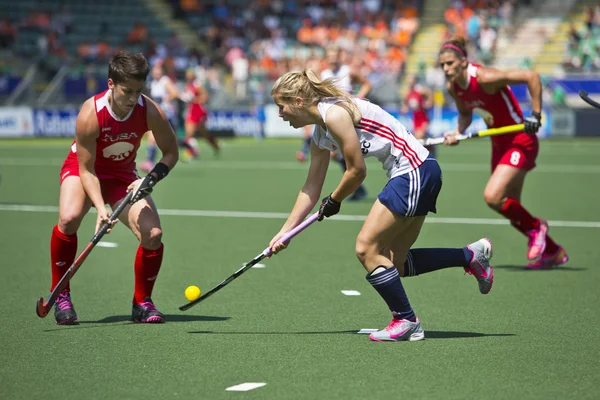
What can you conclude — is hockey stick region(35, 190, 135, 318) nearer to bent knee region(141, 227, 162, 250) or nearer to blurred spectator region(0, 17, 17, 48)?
bent knee region(141, 227, 162, 250)

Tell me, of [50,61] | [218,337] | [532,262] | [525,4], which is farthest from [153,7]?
[218,337]

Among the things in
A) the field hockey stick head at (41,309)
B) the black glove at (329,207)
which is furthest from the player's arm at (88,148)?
the black glove at (329,207)

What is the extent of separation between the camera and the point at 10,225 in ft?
35.7

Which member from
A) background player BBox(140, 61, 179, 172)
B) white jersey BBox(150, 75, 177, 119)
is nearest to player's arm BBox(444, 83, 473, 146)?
background player BBox(140, 61, 179, 172)

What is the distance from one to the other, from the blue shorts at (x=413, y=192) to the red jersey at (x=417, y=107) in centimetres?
1500

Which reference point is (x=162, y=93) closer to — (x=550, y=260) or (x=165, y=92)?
(x=165, y=92)

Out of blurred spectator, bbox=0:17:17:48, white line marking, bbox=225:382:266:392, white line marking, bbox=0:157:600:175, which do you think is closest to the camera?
white line marking, bbox=225:382:266:392

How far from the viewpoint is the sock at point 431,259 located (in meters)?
5.96

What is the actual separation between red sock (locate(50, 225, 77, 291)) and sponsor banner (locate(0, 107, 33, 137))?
72.1ft

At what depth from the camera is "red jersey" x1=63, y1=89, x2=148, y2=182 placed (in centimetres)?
597

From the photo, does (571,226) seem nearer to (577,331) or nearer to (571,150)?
(577,331)

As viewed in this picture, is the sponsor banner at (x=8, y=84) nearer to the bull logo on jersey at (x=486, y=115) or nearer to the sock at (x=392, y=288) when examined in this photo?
the bull logo on jersey at (x=486, y=115)

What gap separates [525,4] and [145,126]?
26.0 m

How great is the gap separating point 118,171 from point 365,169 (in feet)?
5.65
